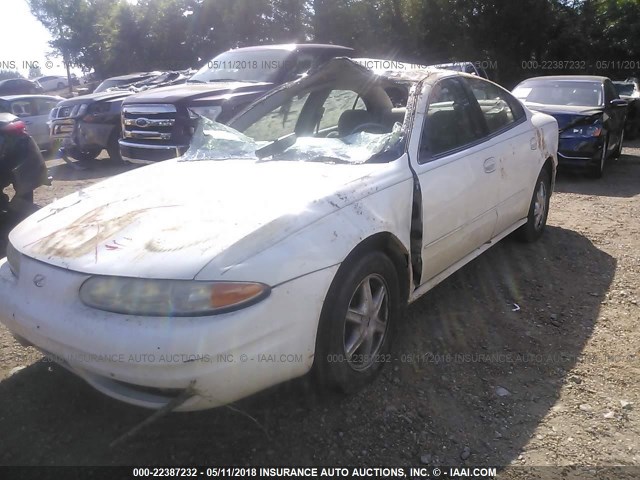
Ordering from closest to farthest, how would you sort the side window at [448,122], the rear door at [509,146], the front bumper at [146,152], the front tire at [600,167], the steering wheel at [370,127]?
the side window at [448,122]
the steering wheel at [370,127]
the rear door at [509,146]
the front bumper at [146,152]
the front tire at [600,167]

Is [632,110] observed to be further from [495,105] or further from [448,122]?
[448,122]

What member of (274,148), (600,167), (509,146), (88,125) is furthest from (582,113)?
(88,125)

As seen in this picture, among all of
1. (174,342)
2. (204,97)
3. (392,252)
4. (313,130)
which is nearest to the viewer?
(174,342)

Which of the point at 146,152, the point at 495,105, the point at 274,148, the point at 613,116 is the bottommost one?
the point at 146,152

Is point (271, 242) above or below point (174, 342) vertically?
above

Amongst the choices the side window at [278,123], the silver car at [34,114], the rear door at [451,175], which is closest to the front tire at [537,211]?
the rear door at [451,175]

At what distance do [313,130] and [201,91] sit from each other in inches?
171

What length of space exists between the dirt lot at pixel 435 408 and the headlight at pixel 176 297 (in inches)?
20.7

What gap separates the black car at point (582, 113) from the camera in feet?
26.1

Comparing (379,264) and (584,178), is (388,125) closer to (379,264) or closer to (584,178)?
→ (379,264)

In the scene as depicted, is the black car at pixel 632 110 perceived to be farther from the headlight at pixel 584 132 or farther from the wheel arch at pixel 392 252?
the wheel arch at pixel 392 252

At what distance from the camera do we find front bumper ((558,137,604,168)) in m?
7.92

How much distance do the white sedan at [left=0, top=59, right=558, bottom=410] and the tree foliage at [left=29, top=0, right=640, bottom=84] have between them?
1913 centimetres

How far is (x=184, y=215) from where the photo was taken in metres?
2.54
